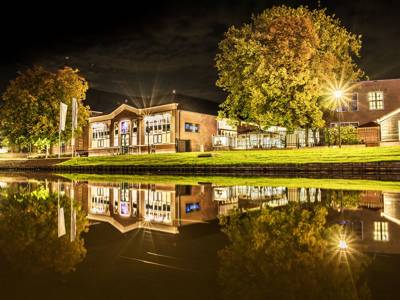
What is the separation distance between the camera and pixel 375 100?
4134 centimetres

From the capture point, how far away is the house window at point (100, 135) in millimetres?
51750

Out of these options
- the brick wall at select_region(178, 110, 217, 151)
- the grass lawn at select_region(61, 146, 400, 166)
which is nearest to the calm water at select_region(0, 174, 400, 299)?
the grass lawn at select_region(61, 146, 400, 166)

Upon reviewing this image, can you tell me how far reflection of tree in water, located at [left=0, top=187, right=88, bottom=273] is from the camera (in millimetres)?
3650

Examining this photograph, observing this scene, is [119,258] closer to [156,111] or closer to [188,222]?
[188,222]

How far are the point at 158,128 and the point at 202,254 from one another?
137 feet

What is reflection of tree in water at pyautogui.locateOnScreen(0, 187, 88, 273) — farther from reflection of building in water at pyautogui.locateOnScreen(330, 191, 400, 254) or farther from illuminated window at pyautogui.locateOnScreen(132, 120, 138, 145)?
illuminated window at pyautogui.locateOnScreen(132, 120, 138, 145)

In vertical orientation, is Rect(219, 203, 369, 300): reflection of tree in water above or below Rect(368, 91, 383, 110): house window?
→ below

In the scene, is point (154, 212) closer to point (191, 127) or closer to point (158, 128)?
point (191, 127)

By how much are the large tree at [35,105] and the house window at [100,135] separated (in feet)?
21.1

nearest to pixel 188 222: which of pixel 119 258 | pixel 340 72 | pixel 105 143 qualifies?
pixel 119 258

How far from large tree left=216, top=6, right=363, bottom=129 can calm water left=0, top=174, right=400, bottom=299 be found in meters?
22.9

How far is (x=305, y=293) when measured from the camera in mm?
2760

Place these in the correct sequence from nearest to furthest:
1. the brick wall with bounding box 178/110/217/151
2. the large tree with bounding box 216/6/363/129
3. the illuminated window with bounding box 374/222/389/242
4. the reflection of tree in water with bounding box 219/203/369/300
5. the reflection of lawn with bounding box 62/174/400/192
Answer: the reflection of tree in water with bounding box 219/203/369/300 → the illuminated window with bounding box 374/222/389/242 → the reflection of lawn with bounding box 62/174/400/192 → the large tree with bounding box 216/6/363/129 → the brick wall with bounding box 178/110/217/151

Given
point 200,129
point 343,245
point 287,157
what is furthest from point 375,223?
point 200,129
